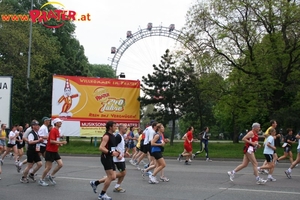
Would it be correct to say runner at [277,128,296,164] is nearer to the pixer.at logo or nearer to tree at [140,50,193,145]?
tree at [140,50,193,145]

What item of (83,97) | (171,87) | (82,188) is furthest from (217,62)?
(82,188)

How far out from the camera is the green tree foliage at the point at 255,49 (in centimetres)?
2720

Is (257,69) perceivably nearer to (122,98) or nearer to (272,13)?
(272,13)

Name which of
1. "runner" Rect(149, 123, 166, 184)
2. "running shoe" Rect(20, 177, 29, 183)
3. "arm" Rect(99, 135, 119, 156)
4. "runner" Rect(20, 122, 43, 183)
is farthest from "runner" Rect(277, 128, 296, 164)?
"running shoe" Rect(20, 177, 29, 183)

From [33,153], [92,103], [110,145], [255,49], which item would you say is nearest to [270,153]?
[110,145]

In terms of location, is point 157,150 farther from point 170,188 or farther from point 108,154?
point 108,154

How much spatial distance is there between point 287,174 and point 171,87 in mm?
20469

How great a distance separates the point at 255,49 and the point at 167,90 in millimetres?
7819

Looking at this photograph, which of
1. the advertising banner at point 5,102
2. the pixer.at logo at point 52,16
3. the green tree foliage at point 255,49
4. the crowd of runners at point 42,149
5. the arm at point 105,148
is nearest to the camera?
the arm at point 105,148

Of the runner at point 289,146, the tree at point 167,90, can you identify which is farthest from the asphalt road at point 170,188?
the tree at point 167,90

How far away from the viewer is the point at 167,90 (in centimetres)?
3325

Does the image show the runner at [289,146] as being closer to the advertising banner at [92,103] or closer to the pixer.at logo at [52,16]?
the advertising banner at [92,103]

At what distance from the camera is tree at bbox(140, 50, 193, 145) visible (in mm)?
33125

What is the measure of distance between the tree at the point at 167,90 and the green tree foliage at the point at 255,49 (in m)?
3.59
